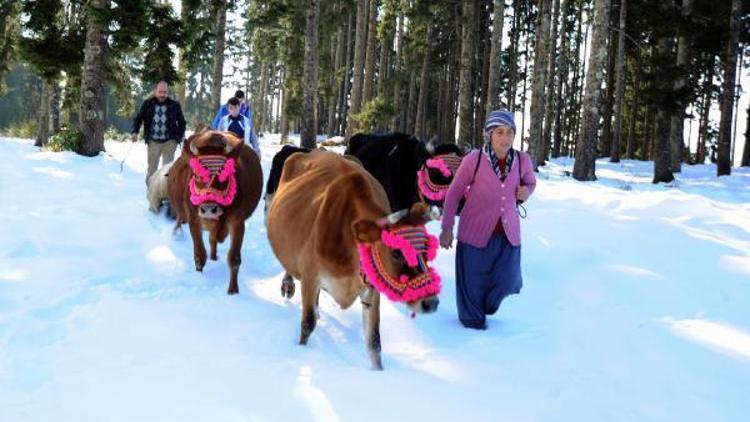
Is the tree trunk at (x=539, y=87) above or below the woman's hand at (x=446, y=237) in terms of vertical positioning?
above

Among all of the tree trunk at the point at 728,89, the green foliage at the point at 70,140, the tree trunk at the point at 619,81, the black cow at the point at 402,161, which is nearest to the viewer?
the black cow at the point at 402,161

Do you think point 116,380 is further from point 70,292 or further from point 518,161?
point 518,161

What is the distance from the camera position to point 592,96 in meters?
15.4

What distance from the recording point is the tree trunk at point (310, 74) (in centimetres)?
1823

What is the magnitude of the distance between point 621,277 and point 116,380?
5.06 m

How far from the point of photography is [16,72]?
7731cm

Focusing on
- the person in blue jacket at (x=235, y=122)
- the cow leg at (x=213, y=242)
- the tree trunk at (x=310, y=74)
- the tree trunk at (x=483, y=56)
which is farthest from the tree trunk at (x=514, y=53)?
the cow leg at (x=213, y=242)

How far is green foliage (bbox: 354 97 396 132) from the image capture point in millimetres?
23578

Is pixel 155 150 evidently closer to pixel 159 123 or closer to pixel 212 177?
pixel 159 123

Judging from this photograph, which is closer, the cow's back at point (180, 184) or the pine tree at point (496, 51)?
the cow's back at point (180, 184)

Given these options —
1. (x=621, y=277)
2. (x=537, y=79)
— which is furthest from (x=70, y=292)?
(x=537, y=79)

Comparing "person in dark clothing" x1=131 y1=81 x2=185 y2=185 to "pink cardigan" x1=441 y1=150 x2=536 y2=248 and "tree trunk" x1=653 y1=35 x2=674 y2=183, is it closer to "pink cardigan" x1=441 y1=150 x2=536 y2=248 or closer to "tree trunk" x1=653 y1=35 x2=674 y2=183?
"pink cardigan" x1=441 y1=150 x2=536 y2=248

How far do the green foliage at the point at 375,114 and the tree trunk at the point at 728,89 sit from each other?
37.3 ft

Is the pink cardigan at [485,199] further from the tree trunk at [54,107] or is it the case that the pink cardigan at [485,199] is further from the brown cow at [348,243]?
the tree trunk at [54,107]
